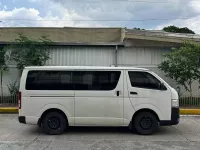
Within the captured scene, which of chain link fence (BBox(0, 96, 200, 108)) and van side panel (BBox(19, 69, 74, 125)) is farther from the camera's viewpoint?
chain link fence (BBox(0, 96, 200, 108))

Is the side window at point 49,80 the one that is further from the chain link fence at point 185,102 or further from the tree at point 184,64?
the tree at point 184,64

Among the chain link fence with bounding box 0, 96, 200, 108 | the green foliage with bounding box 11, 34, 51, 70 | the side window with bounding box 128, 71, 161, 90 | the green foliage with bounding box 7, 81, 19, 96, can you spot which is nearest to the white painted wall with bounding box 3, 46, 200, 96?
the green foliage with bounding box 7, 81, 19, 96

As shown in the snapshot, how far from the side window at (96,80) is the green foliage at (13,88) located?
697 centimetres

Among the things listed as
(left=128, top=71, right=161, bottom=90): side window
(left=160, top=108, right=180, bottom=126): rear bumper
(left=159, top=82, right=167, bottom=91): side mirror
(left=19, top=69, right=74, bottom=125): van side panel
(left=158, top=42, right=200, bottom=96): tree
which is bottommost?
(left=160, top=108, right=180, bottom=126): rear bumper

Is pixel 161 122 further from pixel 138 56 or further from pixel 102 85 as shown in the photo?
pixel 138 56

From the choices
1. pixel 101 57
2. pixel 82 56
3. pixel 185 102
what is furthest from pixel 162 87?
pixel 82 56

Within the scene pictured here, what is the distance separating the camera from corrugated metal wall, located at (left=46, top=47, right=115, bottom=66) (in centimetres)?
1578

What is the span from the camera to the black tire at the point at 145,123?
29.7 ft

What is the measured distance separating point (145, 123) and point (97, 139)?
153 cm

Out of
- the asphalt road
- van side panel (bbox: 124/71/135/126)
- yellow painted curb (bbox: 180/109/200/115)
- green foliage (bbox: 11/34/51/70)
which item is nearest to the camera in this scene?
the asphalt road

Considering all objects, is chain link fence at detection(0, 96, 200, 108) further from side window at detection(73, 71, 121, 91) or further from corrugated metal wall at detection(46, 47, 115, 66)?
side window at detection(73, 71, 121, 91)

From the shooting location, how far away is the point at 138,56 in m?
15.7

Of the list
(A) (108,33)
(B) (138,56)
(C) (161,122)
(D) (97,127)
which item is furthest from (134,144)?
(A) (108,33)

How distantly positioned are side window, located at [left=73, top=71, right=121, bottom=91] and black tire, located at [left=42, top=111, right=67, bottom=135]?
991 mm
